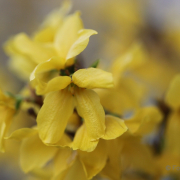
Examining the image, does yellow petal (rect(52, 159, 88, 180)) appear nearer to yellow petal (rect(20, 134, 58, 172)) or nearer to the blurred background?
yellow petal (rect(20, 134, 58, 172))

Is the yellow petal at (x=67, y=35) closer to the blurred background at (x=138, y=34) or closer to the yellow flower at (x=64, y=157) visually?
the yellow flower at (x=64, y=157)

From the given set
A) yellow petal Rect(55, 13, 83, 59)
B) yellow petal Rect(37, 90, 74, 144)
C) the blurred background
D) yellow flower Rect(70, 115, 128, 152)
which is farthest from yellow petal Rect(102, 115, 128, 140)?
the blurred background

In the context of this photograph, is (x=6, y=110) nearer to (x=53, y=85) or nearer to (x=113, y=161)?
(x=53, y=85)

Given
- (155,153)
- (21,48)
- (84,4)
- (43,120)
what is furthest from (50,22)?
(84,4)

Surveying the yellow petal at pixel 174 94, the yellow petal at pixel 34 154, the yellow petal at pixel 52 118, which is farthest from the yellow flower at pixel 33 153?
the yellow petal at pixel 174 94

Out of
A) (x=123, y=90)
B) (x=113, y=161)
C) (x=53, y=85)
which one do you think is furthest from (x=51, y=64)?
(x=123, y=90)

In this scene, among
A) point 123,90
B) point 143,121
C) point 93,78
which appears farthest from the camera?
point 123,90
